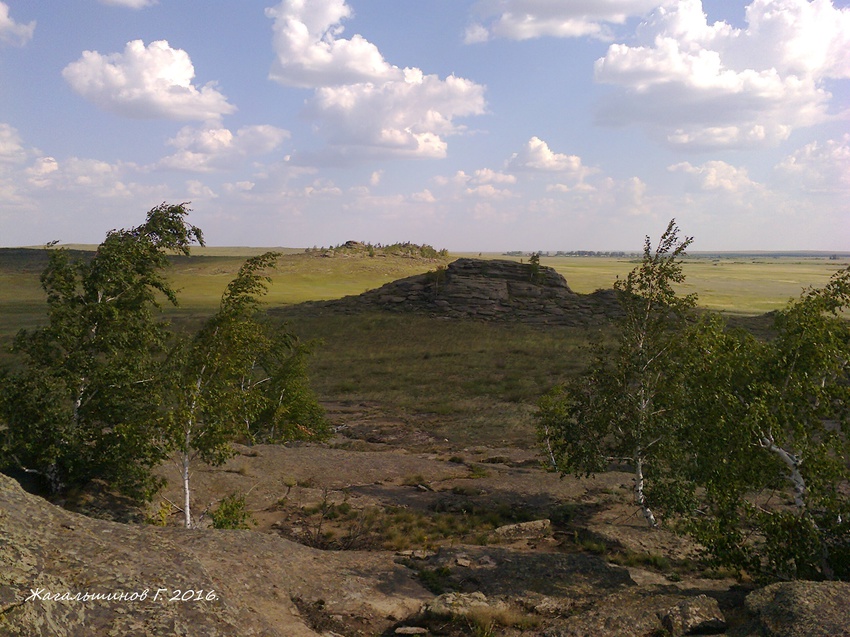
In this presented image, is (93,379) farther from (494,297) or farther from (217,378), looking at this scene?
(494,297)

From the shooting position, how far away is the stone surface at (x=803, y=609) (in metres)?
8.01

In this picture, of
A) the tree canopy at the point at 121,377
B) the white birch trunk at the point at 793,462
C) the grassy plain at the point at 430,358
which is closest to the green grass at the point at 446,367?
the grassy plain at the point at 430,358

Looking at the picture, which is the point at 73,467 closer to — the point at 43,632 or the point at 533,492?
the point at 43,632

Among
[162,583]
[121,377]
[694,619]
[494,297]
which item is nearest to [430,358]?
[494,297]

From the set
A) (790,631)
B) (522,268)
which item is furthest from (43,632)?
(522,268)

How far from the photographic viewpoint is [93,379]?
15.5m

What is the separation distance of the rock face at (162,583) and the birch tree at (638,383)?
7.75 meters

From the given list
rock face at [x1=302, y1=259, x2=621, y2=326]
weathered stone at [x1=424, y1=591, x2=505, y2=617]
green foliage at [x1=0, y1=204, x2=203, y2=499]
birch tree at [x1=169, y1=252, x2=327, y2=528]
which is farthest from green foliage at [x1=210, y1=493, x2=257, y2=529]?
rock face at [x1=302, y1=259, x2=621, y2=326]

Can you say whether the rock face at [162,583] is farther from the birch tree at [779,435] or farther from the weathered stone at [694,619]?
the birch tree at [779,435]

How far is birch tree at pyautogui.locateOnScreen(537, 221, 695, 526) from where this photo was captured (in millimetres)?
17031

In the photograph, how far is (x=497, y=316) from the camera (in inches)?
3083

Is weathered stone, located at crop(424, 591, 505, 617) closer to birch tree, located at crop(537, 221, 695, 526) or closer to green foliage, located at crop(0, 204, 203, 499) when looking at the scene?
birch tree, located at crop(537, 221, 695, 526)

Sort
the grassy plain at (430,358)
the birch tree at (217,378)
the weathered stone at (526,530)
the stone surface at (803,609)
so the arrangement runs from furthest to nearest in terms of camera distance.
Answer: the grassy plain at (430,358), the weathered stone at (526,530), the birch tree at (217,378), the stone surface at (803,609)

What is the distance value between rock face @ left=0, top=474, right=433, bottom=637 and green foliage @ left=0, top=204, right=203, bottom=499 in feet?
17.4
